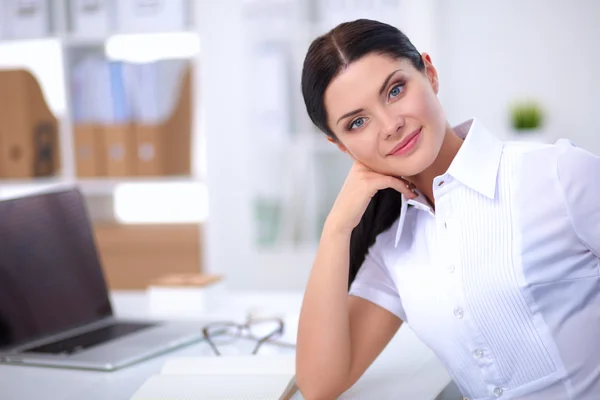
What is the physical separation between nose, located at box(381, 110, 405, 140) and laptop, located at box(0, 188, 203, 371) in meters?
0.66

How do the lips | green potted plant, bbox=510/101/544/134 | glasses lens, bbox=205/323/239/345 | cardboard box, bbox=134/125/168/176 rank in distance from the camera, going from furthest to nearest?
cardboard box, bbox=134/125/168/176 < green potted plant, bbox=510/101/544/134 < glasses lens, bbox=205/323/239/345 < the lips

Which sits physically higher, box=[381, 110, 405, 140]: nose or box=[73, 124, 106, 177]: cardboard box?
box=[381, 110, 405, 140]: nose

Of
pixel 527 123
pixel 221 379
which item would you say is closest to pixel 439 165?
pixel 221 379

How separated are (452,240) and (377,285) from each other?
202mm

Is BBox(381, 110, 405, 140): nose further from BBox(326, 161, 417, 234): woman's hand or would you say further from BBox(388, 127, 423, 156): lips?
BBox(326, 161, 417, 234): woman's hand

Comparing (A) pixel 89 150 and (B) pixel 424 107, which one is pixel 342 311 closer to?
(B) pixel 424 107

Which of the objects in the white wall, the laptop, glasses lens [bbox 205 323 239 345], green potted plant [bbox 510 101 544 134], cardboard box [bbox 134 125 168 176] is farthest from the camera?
cardboard box [bbox 134 125 168 176]

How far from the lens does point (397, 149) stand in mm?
1245

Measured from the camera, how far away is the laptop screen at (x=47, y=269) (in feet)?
5.35

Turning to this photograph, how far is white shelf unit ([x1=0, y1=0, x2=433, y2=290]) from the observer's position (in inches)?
131

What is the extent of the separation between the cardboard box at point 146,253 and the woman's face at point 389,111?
7.51ft

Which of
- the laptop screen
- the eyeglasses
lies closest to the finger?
the eyeglasses

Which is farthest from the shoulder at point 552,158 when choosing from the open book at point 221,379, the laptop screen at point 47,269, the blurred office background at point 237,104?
the blurred office background at point 237,104

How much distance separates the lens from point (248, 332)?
5.59ft
